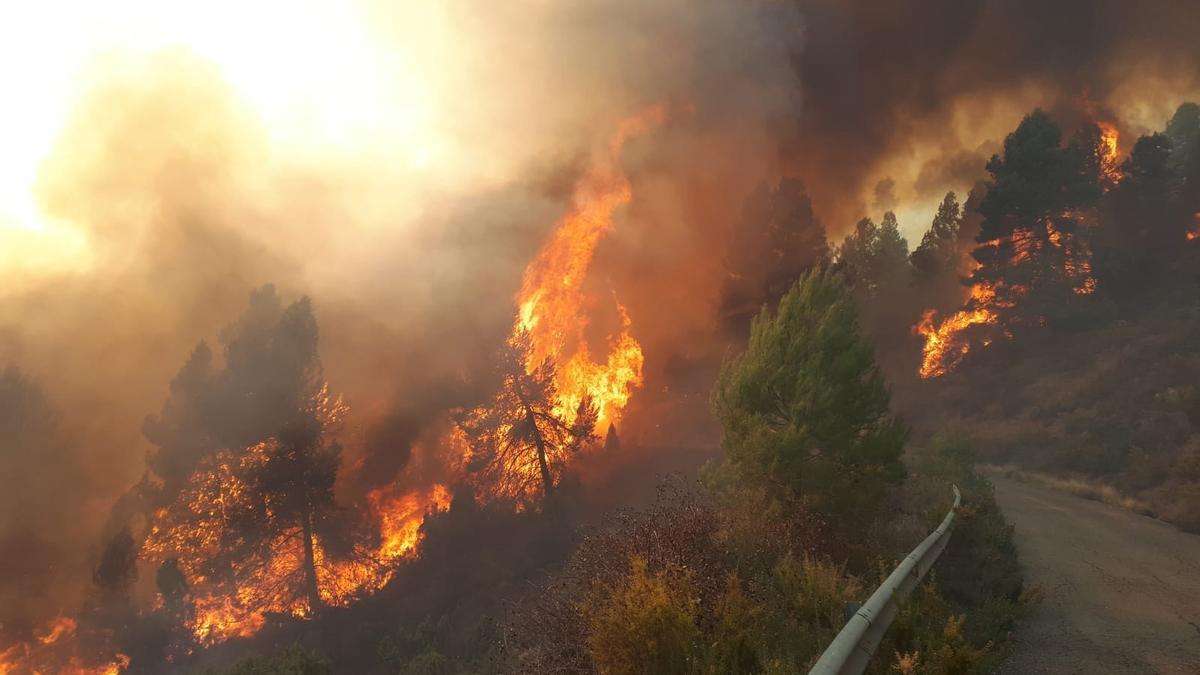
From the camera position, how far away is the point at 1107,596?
29.2 feet

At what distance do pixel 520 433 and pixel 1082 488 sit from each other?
83.8 feet

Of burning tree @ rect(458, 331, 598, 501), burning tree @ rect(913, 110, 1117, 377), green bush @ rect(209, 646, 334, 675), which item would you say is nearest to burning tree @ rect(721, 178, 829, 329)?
burning tree @ rect(913, 110, 1117, 377)

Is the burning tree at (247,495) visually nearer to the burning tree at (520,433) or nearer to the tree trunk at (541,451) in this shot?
the burning tree at (520,433)

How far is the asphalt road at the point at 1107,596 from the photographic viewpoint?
21.5ft

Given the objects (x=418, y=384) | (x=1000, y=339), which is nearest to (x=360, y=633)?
(x=418, y=384)

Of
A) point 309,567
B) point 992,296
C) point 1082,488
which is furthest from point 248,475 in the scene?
point 992,296

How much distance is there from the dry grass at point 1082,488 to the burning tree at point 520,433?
21.5 meters

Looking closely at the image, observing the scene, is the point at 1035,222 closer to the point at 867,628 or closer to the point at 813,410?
the point at 813,410

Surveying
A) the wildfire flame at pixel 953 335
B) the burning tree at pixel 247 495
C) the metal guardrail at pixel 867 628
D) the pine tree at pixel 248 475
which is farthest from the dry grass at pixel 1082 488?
the pine tree at pixel 248 475

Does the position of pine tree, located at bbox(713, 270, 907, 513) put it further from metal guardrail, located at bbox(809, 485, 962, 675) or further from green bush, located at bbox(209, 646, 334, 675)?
green bush, located at bbox(209, 646, 334, 675)

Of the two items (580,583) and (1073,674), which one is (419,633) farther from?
(1073,674)

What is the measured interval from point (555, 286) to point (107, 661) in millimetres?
31183

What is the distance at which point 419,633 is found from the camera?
25062mm

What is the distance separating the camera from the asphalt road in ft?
21.5
